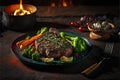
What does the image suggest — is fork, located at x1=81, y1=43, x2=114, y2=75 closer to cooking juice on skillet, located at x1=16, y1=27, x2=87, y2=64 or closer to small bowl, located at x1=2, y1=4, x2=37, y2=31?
cooking juice on skillet, located at x1=16, y1=27, x2=87, y2=64

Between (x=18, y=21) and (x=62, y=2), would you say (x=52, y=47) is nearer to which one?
(x=18, y=21)

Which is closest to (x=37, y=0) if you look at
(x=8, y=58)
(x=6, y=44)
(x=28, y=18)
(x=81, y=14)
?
(x=81, y=14)

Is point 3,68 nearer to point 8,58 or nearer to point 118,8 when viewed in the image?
point 8,58

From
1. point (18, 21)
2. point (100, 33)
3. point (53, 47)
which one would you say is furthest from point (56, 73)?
point (18, 21)

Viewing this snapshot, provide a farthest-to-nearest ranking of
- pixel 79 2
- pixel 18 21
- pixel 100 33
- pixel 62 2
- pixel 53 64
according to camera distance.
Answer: pixel 79 2, pixel 62 2, pixel 18 21, pixel 100 33, pixel 53 64

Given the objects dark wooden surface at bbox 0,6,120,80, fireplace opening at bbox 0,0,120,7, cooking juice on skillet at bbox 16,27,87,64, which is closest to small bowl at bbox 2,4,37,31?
dark wooden surface at bbox 0,6,120,80

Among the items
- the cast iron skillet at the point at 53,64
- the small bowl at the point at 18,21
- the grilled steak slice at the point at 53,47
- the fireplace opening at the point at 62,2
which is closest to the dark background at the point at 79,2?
the fireplace opening at the point at 62,2

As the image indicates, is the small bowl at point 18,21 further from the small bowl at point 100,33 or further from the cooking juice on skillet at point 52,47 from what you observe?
the small bowl at point 100,33
